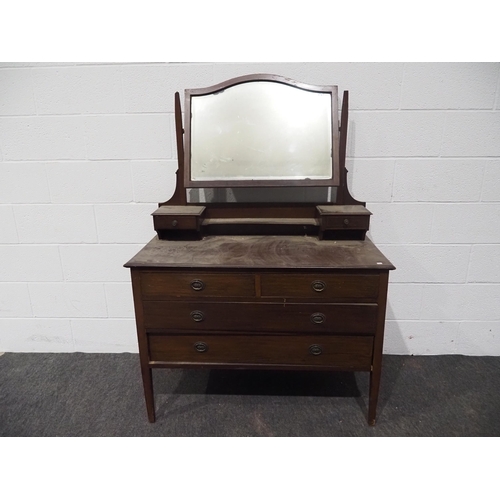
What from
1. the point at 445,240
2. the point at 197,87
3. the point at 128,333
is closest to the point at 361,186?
the point at 445,240

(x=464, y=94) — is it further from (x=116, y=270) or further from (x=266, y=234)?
(x=116, y=270)

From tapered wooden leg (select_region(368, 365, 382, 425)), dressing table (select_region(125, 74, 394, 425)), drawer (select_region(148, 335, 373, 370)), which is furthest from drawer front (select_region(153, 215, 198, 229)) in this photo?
tapered wooden leg (select_region(368, 365, 382, 425))

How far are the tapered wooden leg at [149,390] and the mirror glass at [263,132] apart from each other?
92 cm

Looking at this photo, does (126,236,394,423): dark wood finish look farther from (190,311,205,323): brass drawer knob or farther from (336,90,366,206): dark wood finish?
(336,90,366,206): dark wood finish

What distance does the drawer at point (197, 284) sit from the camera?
1327 millimetres

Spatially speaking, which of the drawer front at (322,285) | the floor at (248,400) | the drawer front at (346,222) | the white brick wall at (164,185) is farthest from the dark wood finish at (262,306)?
the white brick wall at (164,185)

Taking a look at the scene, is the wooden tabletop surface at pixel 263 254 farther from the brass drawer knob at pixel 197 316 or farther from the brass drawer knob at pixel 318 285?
the brass drawer knob at pixel 197 316

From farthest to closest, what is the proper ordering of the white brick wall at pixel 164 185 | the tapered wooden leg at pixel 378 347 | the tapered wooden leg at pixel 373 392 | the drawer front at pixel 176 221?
the white brick wall at pixel 164 185 → the drawer front at pixel 176 221 → the tapered wooden leg at pixel 373 392 → the tapered wooden leg at pixel 378 347

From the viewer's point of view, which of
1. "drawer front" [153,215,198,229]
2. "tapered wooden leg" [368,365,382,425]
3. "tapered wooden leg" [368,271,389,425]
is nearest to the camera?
"tapered wooden leg" [368,271,389,425]

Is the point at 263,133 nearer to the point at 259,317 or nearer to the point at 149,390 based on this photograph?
the point at 259,317

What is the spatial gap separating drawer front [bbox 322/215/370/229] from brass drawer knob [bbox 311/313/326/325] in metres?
0.40

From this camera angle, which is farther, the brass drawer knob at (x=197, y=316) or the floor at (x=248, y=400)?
the floor at (x=248, y=400)

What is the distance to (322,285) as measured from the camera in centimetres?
131

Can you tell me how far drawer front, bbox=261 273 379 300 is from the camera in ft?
4.27
